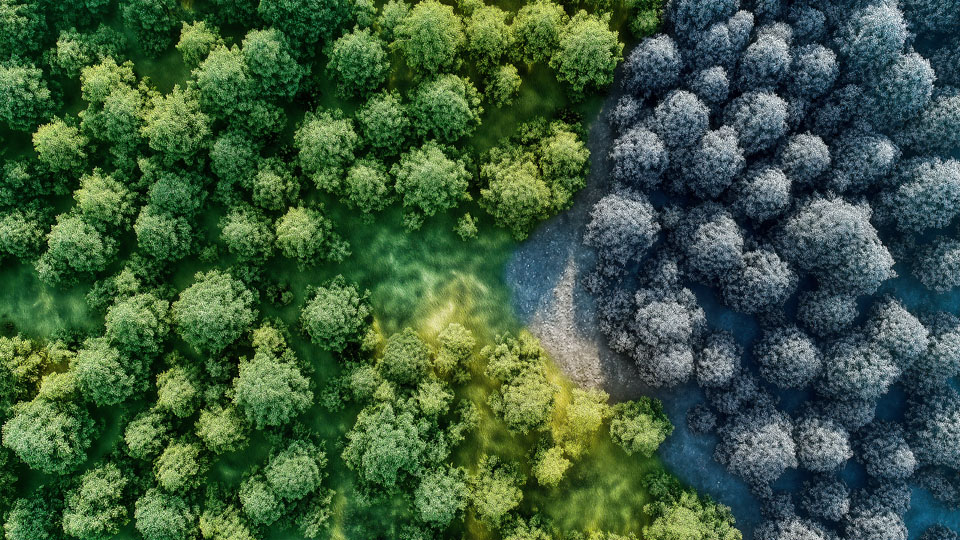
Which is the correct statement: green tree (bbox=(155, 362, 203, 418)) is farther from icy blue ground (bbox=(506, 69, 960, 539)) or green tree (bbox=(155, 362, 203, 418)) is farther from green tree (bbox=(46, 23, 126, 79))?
icy blue ground (bbox=(506, 69, 960, 539))

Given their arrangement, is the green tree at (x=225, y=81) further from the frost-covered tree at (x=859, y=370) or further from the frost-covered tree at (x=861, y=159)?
the frost-covered tree at (x=859, y=370)

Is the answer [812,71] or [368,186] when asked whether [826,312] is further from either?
[368,186]

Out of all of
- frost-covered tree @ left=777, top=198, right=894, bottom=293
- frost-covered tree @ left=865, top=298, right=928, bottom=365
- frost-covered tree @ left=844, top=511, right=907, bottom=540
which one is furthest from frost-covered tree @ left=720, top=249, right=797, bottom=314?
frost-covered tree @ left=844, top=511, right=907, bottom=540

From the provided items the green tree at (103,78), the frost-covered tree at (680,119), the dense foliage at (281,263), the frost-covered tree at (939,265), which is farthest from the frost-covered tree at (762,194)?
the green tree at (103,78)

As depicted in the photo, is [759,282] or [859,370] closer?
[759,282]

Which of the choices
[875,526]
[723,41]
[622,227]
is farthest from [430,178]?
[875,526]
